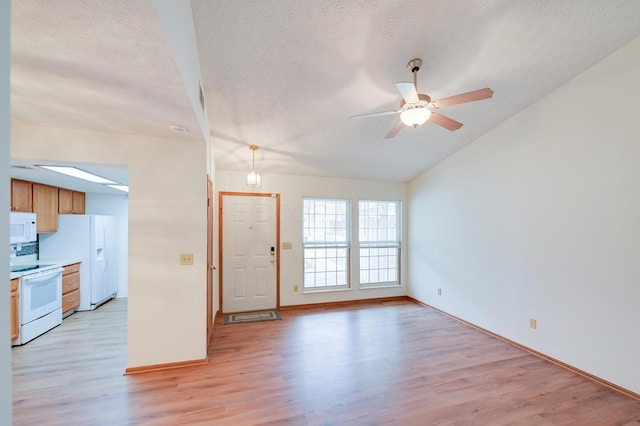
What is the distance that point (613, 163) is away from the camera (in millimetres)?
2484

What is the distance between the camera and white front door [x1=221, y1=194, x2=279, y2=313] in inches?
171

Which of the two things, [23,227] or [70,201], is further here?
[70,201]

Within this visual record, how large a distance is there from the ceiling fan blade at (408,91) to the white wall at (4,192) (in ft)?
6.00

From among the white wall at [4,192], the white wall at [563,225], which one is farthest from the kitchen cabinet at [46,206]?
the white wall at [563,225]

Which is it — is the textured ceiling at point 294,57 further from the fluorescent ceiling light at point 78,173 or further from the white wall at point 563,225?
the fluorescent ceiling light at point 78,173

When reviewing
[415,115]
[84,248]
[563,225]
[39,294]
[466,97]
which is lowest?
[39,294]

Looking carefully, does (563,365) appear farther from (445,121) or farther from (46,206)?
(46,206)

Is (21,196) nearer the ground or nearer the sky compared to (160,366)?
nearer the sky

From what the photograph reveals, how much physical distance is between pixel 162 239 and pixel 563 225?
4081 millimetres

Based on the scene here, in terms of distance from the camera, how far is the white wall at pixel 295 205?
4.48 meters

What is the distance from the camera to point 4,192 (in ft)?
1.95

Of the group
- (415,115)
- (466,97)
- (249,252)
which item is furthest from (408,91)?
(249,252)

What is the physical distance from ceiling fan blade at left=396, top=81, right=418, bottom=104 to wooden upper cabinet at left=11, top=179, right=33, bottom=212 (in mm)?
4711

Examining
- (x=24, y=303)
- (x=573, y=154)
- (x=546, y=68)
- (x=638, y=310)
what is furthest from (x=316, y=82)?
(x=24, y=303)
